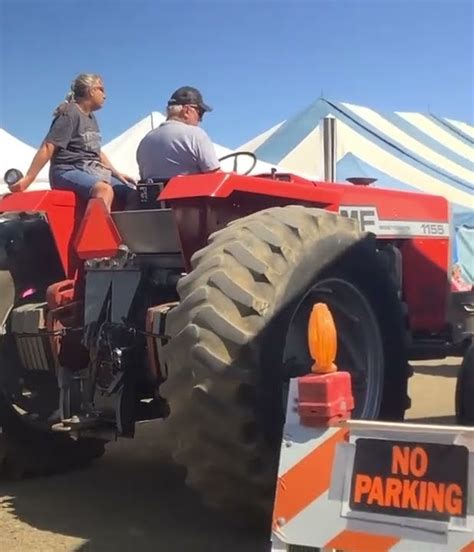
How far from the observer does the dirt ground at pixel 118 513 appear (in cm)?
386

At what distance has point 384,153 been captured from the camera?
1427 cm

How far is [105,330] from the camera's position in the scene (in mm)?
4082

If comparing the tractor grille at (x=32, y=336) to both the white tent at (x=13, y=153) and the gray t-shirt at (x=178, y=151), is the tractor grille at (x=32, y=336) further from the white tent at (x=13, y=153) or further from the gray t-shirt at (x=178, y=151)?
the white tent at (x=13, y=153)

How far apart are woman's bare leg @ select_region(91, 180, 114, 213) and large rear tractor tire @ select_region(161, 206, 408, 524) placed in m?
1.13

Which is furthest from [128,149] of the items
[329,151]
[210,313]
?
[210,313]

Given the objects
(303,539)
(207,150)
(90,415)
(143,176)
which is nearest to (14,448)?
(90,415)

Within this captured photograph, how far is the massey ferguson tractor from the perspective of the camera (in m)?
3.32

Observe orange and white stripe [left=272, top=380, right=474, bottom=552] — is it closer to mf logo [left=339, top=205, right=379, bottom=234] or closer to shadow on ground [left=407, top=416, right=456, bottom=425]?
mf logo [left=339, top=205, right=379, bottom=234]

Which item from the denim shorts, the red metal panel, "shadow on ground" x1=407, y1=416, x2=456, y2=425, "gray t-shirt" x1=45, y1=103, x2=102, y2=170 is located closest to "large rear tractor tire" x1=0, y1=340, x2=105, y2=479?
the red metal panel

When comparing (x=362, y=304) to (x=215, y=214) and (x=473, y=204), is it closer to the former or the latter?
(x=215, y=214)

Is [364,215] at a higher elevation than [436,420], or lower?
higher

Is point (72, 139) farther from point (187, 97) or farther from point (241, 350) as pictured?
point (241, 350)

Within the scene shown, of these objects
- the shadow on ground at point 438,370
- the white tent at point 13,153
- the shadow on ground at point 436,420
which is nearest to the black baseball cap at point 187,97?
the shadow on ground at point 436,420

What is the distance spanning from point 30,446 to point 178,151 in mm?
1924
